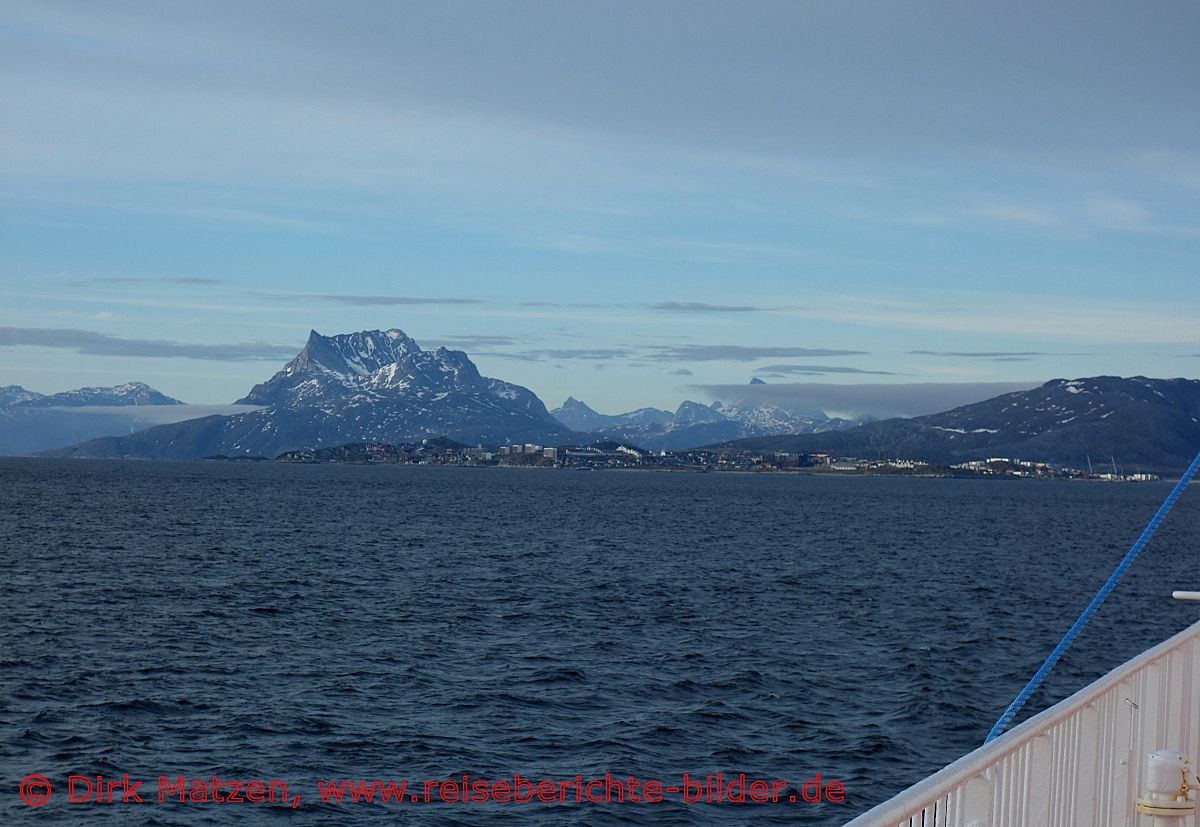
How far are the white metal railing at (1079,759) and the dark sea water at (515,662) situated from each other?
35.2 ft

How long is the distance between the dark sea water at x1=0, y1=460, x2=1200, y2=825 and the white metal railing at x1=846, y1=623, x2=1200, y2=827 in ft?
35.2

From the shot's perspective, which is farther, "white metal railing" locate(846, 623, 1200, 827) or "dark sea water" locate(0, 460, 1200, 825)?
"dark sea water" locate(0, 460, 1200, 825)

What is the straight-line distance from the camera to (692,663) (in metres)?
32.4

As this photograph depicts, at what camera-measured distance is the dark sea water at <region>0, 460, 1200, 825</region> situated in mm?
21328

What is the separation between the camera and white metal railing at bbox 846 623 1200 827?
550cm

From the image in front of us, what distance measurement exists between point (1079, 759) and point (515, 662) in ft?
83.7

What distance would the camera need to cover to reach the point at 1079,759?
732cm

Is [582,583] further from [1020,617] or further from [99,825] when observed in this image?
[99,825]

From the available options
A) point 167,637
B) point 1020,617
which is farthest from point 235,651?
point 1020,617

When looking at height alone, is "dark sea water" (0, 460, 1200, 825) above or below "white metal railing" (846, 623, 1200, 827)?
below

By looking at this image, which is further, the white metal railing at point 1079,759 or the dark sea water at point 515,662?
the dark sea water at point 515,662

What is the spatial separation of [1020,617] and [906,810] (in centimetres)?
4408

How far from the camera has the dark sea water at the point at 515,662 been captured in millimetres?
21328

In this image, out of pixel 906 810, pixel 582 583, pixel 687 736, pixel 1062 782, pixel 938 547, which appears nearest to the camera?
pixel 906 810
